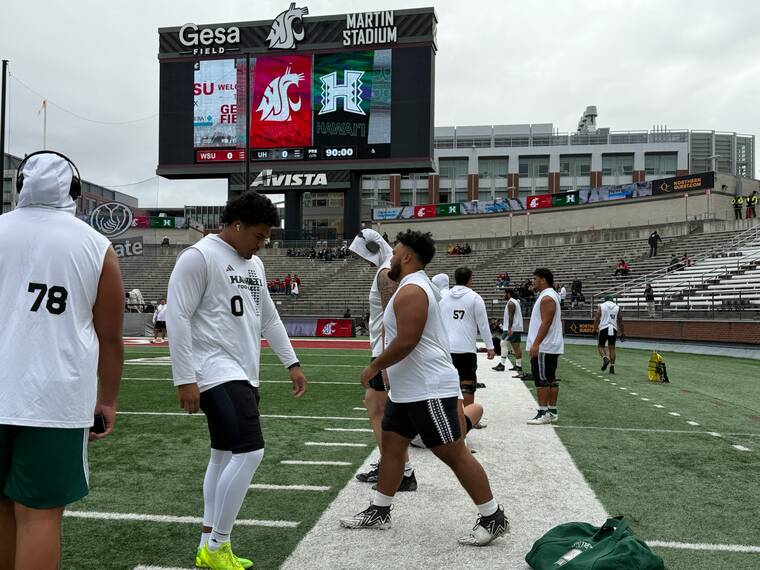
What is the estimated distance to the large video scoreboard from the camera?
3756 centimetres

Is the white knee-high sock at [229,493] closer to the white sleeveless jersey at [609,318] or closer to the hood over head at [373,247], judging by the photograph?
the hood over head at [373,247]

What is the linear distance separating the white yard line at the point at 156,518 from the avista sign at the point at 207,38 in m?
39.8

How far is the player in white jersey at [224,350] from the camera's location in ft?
11.1

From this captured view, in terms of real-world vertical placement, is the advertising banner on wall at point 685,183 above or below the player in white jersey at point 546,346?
above

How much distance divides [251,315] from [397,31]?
122ft

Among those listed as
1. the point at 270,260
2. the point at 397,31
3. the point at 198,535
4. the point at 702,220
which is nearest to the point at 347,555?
the point at 198,535

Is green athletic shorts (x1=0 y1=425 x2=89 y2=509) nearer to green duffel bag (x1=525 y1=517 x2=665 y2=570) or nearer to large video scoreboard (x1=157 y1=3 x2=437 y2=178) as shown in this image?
green duffel bag (x1=525 y1=517 x2=665 y2=570)

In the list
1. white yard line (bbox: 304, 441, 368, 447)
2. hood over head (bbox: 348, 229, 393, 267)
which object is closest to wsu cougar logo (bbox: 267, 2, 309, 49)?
white yard line (bbox: 304, 441, 368, 447)

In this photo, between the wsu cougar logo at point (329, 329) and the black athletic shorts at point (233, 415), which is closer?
the black athletic shorts at point (233, 415)

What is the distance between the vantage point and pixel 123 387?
37.5ft

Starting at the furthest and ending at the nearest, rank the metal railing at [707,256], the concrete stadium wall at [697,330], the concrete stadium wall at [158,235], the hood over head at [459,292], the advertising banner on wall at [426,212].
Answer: the concrete stadium wall at [158,235]
the advertising banner on wall at [426,212]
the metal railing at [707,256]
the concrete stadium wall at [697,330]
the hood over head at [459,292]

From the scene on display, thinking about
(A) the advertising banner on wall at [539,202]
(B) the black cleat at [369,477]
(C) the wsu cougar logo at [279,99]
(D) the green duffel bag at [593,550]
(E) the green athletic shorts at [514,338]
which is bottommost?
(E) the green athletic shorts at [514,338]

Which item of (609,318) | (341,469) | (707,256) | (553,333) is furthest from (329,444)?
(707,256)

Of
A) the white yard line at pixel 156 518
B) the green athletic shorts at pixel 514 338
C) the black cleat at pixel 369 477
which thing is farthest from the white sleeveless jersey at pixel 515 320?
the white yard line at pixel 156 518
